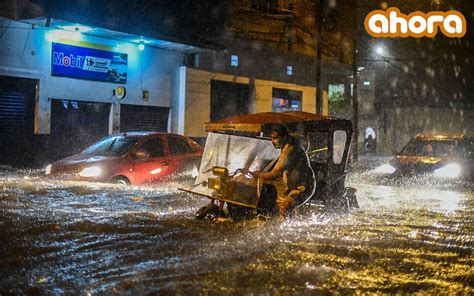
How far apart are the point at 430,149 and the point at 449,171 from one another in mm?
1113

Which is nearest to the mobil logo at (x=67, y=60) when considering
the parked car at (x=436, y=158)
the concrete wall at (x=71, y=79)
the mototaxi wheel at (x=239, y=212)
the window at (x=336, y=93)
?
the concrete wall at (x=71, y=79)

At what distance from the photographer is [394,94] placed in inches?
1655

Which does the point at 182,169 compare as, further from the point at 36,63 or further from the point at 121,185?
the point at 36,63

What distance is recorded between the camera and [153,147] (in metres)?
12.7

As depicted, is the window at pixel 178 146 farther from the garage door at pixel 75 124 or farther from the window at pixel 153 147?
the garage door at pixel 75 124

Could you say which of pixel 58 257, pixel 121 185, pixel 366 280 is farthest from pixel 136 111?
pixel 366 280

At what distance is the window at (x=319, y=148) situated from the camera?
925cm

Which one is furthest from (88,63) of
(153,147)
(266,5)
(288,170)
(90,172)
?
(288,170)

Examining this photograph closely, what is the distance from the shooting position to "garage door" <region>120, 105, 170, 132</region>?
20000mm

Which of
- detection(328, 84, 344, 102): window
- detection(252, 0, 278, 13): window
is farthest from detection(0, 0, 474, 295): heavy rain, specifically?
detection(328, 84, 344, 102): window

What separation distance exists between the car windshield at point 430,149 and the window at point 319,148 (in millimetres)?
6787

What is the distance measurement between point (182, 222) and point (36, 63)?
10.6 metres

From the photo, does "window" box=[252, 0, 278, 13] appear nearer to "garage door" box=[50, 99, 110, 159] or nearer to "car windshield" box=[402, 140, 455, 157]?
"garage door" box=[50, 99, 110, 159]

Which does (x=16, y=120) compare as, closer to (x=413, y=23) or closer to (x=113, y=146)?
(x=113, y=146)
